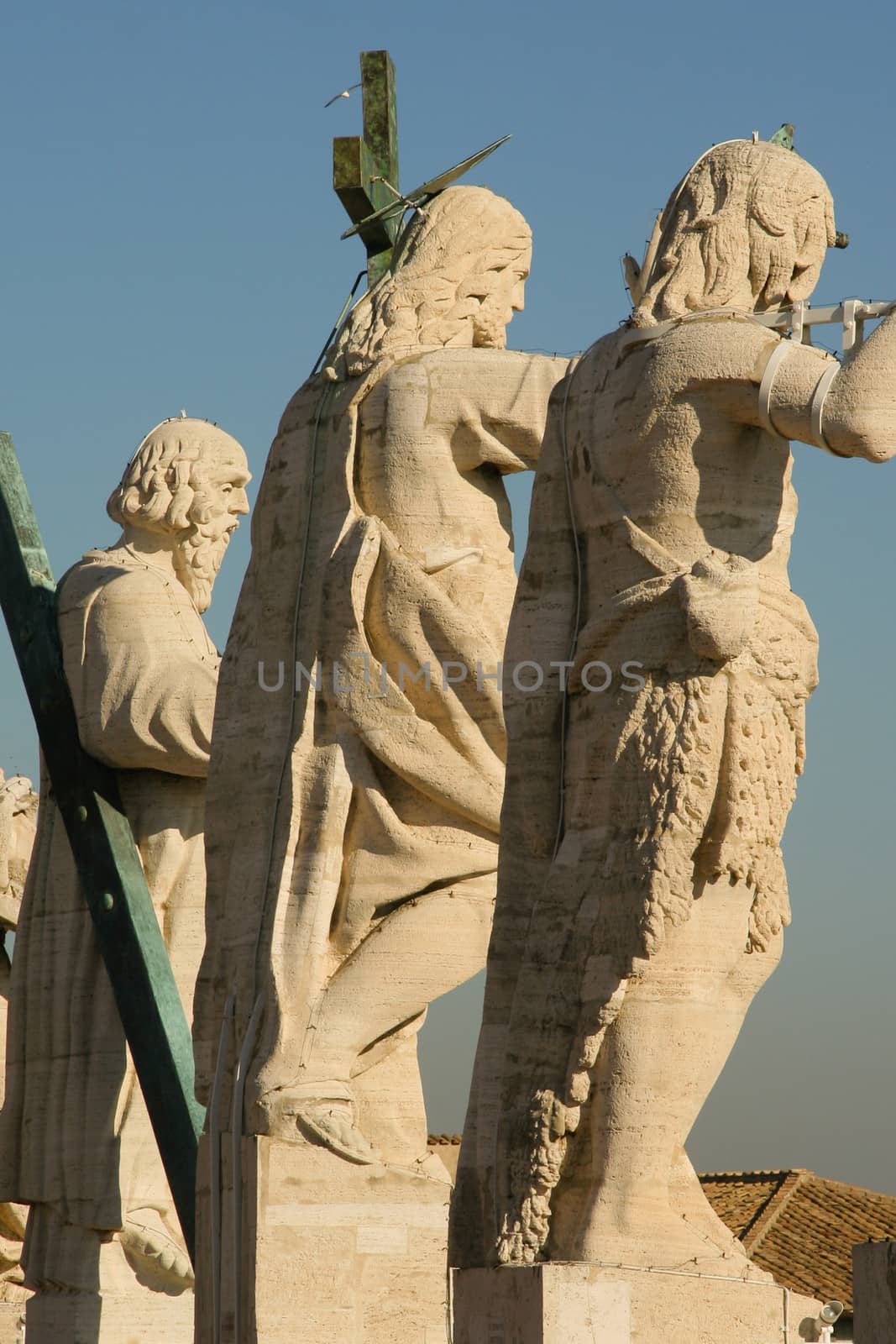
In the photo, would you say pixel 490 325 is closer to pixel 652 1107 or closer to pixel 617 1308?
pixel 652 1107

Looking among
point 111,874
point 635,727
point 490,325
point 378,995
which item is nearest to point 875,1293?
point 635,727

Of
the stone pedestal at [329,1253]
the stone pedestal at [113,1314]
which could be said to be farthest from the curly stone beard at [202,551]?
the stone pedestal at [329,1253]

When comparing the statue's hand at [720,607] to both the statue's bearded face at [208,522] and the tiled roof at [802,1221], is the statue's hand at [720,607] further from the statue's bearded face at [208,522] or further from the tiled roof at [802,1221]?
the tiled roof at [802,1221]

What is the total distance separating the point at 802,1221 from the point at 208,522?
509 inches

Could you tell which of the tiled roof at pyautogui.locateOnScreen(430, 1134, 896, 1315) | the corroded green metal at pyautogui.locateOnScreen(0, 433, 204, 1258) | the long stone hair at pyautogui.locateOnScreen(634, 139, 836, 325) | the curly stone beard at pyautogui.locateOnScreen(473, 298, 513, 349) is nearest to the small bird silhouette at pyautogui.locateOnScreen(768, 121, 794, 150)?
the long stone hair at pyautogui.locateOnScreen(634, 139, 836, 325)

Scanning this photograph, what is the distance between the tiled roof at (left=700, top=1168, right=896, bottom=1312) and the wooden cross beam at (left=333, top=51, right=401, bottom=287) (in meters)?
12.0

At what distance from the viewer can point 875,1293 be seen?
237 inches

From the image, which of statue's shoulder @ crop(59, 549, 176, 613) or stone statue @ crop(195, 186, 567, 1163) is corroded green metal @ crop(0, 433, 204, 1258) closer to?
statue's shoulder @ crop(59, 549, 176, 613)

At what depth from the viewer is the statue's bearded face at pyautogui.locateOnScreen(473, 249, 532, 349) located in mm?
10258

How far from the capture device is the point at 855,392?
7137 millimetres

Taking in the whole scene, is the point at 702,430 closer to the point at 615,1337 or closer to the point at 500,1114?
the point at 500,1114

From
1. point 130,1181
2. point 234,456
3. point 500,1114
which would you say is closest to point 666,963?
point 500,1114

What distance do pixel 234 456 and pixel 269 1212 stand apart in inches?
148

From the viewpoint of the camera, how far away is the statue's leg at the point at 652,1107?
23.1ft
